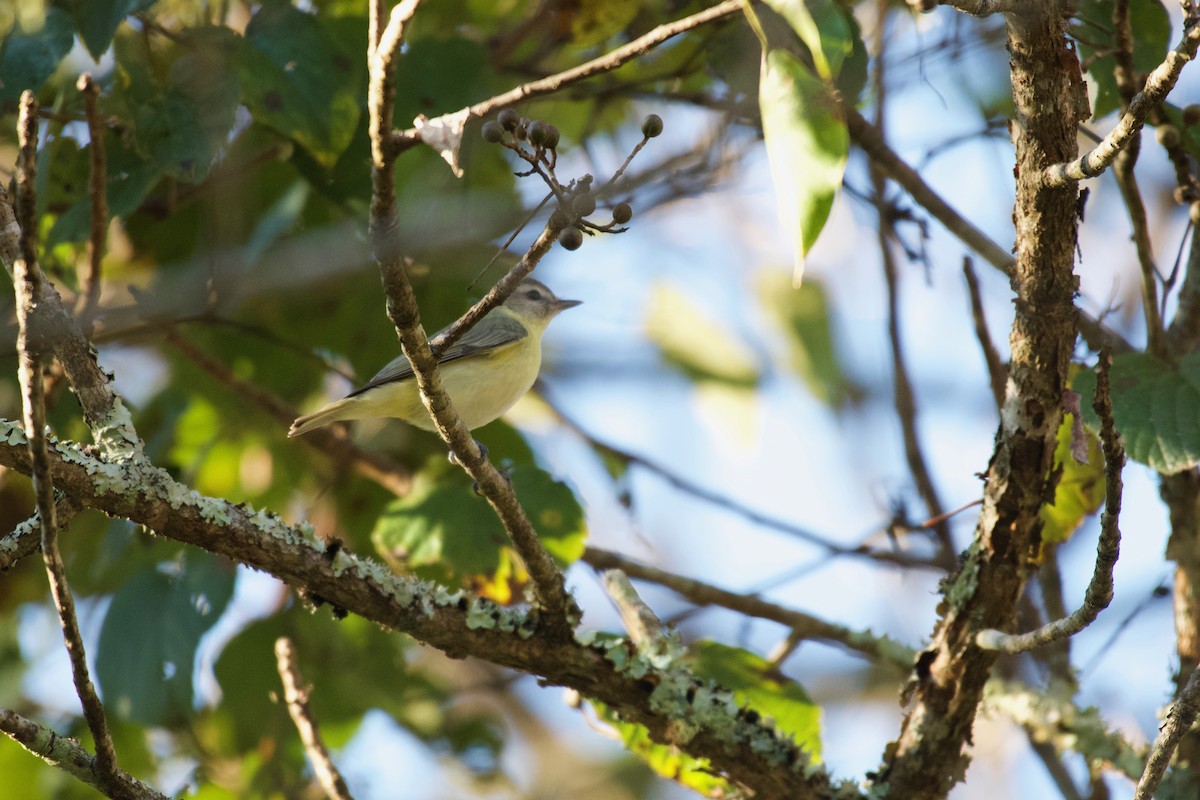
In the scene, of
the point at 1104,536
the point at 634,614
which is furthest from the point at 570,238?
the point at 634,614

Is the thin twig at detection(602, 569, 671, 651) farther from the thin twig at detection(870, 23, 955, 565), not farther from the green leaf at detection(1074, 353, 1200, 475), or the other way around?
the thin twig at detection(870, 23, 955, 565)

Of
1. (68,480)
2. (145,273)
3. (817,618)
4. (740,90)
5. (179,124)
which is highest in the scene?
(145,273)

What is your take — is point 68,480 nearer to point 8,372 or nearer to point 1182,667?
point 8,372

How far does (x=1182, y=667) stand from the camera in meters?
3.42

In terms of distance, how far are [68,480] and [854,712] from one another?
18.7 feet

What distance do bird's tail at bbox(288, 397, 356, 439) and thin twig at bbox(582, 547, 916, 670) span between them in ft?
3.42

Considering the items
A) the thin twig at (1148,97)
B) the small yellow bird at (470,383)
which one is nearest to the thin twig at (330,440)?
the small yellow bird at (470,383)

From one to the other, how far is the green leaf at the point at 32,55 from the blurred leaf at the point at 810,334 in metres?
2.83

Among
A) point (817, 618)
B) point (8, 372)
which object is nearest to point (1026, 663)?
point (817, 618)

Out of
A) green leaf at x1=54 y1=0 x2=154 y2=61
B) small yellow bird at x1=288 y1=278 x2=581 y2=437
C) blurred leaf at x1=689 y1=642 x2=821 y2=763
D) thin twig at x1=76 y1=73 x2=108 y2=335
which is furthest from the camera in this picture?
small yellow bird at x1=288 y1=278 x2=581 y2=437

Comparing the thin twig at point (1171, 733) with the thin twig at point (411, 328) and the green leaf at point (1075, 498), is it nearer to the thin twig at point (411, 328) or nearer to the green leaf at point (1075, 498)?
the green leaf at point (1075, 498)

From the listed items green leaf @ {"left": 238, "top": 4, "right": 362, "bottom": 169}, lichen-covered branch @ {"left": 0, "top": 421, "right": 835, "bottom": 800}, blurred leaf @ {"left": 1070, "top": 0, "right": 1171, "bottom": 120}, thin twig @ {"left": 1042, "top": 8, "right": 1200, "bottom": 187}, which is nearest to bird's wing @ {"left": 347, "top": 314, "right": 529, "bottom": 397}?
green leaf @ {"left": 238, "top": 4, "right": 362, "bottom": 169}

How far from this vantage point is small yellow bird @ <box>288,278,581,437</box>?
4.12 meters

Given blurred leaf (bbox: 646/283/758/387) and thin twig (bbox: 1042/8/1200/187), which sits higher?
blurred leaf (bbox: 646/283/758/387)
